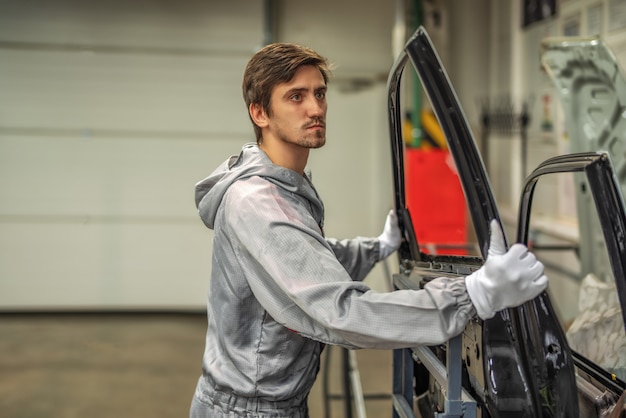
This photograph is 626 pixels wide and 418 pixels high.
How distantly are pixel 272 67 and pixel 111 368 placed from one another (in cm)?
347

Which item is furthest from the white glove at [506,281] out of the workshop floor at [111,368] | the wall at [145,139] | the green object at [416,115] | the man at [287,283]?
the wall at [145,139]

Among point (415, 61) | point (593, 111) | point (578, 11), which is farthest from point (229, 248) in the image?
point (578, 11)

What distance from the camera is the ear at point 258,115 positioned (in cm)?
177

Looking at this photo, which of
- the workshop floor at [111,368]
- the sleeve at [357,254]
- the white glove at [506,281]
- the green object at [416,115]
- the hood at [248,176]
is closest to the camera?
the white glove at [506,281]

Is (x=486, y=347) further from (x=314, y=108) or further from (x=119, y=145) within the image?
(x=119, y=145)

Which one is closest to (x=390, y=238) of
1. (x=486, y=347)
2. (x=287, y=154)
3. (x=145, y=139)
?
(x=287, y=154)

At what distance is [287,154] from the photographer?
1751 mm

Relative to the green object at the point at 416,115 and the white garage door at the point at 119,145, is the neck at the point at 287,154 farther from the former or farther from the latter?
the white garage door at the point at 119,145

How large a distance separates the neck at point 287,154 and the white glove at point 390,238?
487 mm

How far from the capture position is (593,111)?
2637 millimetres

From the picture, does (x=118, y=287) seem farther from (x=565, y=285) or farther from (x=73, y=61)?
(x=565, y=285)

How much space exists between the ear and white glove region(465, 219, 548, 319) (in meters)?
0.72

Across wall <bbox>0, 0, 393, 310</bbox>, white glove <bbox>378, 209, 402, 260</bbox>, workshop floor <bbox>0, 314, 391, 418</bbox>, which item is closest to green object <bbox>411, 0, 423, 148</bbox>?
wall <bbox>0, 0, 393, 310</bbox>

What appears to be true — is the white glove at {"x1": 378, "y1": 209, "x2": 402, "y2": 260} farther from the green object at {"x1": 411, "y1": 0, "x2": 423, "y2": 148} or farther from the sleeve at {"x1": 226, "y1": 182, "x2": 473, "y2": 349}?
the green object at {"x1": 411, "y1": 0, "x2": 423, "y2": 148}
